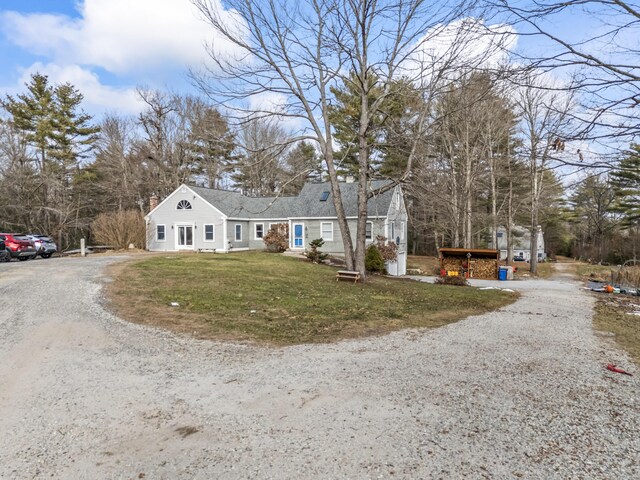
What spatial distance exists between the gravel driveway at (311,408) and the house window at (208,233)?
60.2 ft

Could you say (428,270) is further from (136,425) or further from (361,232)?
(136,425)

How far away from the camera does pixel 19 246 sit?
739 inches

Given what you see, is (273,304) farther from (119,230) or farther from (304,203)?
(119,230)

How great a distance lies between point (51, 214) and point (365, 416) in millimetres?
35175

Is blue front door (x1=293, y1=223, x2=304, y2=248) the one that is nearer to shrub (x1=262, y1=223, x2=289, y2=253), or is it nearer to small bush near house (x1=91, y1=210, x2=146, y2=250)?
shrub (x1=262, y1=223, x2=289, y2=253)

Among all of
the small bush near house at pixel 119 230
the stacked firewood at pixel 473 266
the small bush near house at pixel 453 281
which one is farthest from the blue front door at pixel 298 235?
the small bush near house at pixel 453 281

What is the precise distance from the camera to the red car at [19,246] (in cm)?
1853

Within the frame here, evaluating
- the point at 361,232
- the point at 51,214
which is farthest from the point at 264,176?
the point at 361,232

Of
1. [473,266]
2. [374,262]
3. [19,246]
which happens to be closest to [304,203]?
[374,262]

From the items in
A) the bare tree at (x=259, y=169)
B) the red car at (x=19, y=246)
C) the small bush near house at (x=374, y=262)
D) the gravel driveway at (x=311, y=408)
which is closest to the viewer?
the gravel driveway at (x=311, y=408)

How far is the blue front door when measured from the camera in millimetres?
25562

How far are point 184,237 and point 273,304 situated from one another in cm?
1820

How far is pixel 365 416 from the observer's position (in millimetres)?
3686

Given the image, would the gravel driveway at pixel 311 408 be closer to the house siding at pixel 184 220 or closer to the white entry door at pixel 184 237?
the house siding at pixel 184 220
